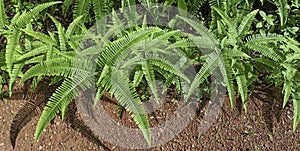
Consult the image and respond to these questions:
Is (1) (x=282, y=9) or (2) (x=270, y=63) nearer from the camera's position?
(2) (x=270, y=63)

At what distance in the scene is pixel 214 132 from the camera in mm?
3793

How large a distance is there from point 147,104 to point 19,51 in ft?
4.17

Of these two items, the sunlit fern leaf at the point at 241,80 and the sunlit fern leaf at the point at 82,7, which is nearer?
the sunlit fern leaf at the point at 241,80

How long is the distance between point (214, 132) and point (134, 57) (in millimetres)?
1198

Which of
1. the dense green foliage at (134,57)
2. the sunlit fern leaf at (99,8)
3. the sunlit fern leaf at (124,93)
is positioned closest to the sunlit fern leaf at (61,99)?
the dense green foliage at (134,57)

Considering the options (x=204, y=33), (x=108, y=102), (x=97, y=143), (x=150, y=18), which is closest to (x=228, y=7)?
(x=204, y=33)

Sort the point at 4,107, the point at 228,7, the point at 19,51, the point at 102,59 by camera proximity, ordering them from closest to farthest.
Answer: the point at 102,59 → the point at 19,51 → the point at 228,7 → the point at 4,107

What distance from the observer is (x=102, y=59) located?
2.96 metres

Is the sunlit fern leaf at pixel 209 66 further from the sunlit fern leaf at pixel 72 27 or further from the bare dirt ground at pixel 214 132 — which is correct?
the sunlit fern leaf at pixel 72 27

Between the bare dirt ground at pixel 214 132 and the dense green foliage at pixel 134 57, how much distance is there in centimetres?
30

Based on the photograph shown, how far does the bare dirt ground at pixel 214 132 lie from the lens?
365 centimetres

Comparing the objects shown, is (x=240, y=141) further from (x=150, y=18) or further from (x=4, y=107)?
(x=4, y=107)

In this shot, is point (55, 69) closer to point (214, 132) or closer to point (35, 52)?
point (35, 52)

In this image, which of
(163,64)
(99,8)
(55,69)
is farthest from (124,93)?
(99,8)
